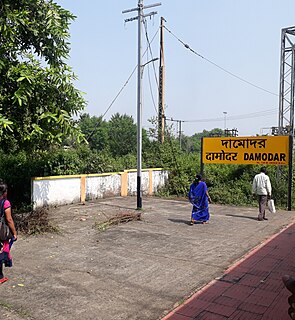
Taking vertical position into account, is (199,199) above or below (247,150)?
below

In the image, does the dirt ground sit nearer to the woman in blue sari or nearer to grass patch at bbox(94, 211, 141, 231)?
grass patch at bbox(94, 211, 141, 231)

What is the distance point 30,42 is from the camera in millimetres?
8445

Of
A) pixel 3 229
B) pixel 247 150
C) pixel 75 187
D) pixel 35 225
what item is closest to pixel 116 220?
pixel 35 225

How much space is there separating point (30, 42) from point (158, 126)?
1327 centimetres

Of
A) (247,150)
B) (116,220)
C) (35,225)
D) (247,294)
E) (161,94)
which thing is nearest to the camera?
(247,294)

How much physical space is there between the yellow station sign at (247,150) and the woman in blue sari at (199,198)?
5427mm

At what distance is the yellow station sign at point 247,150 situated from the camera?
47.1 feet

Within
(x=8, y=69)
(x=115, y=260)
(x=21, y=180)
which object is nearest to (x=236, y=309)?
(x=115, y=260)

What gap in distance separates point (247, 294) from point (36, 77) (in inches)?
231

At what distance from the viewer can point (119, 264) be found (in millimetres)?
6594

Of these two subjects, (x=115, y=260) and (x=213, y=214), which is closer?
(x=115, y=260)

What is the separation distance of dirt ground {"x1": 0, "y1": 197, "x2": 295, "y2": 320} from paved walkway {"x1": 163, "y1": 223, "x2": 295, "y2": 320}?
22cm

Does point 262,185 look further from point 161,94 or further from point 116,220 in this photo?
point 161,94

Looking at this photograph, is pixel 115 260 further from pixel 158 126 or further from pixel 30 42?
pixel 158 126
